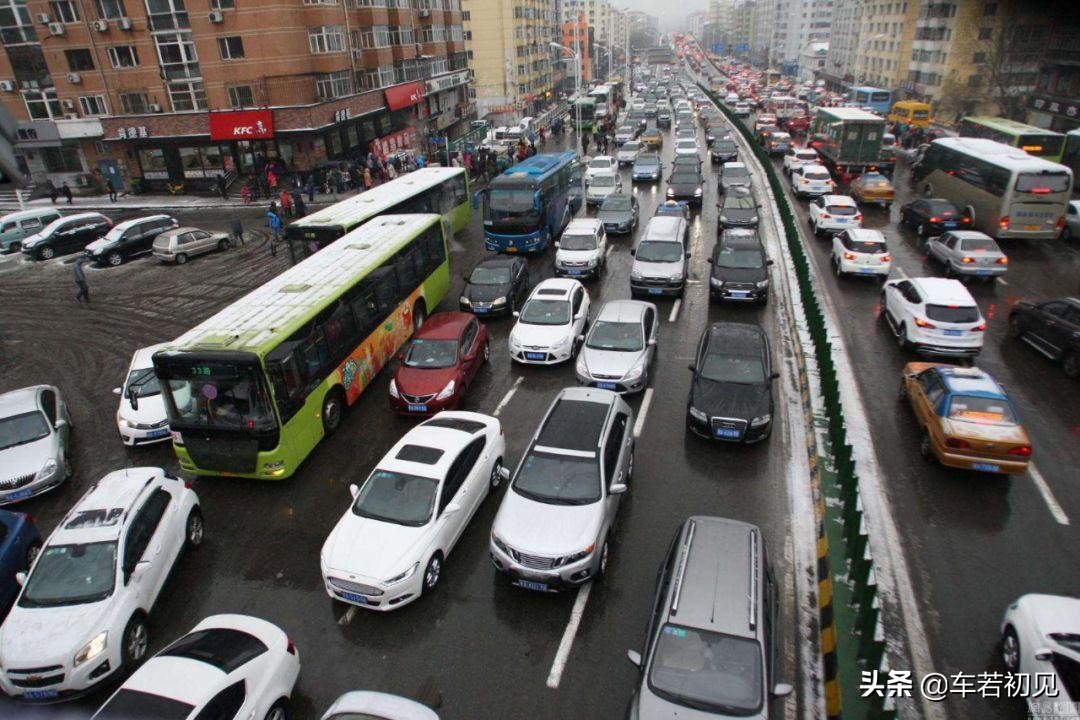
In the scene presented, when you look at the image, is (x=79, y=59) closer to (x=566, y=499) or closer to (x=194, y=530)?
(x=194, y=530)

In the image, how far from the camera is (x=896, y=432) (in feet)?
42.9

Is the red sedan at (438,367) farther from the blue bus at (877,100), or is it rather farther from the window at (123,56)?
the blue bus at (877,100)

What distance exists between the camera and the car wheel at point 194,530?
34.8 feet

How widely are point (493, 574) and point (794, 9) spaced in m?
170

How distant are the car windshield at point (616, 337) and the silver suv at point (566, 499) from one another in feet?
11.7

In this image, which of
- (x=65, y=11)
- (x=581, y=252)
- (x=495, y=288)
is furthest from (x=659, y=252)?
(x=65, y=11)

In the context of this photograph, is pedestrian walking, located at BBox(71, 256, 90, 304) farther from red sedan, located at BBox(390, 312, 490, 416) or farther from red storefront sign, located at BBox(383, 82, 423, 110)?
red storefront sign, located at BBox(383, 82, 423, 110)

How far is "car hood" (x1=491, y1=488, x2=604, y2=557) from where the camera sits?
29.6 feet

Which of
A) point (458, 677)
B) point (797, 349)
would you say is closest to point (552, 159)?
point (797, 349)

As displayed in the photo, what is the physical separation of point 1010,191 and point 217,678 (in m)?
29.0

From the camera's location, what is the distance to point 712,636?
7.07m

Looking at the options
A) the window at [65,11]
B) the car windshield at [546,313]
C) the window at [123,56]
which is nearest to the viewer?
the car windshield at [546,313]

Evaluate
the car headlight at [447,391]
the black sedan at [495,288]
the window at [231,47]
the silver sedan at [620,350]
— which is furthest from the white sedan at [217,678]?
the window at [231,47]

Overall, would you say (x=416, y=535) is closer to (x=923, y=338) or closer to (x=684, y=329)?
(x=684, y=329)
